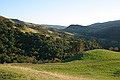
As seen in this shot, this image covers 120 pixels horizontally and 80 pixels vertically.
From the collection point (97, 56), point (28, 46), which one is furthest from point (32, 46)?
point (97, 56)

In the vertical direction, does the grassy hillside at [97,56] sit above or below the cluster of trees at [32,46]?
above

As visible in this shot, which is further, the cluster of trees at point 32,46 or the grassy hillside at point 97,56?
the cluster of trees at point 32,46

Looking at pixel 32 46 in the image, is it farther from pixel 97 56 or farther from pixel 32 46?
pixel 97 56

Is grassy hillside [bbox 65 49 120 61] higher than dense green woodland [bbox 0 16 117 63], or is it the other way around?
grassy hillside [bbox 65 49 120 61]

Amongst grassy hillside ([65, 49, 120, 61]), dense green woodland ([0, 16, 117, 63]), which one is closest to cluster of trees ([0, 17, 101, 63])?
dense green woodland ([0, 16, 117, 63])

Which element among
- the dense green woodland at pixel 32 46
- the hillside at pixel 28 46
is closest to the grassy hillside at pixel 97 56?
the dense green woodland at pixel 32 46

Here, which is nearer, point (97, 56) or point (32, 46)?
point (97, 56)

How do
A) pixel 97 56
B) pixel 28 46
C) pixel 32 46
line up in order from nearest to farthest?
pixel 97 56
pixel 28 46
pixel 32 46

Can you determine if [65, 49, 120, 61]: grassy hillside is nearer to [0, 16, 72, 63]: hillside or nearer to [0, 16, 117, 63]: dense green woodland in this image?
[0, 16, 117, 63]: dense green woodland

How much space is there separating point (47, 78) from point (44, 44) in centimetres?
10783

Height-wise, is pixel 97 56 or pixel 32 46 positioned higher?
pixel 97 56

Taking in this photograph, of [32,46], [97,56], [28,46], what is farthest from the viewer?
[32,46]

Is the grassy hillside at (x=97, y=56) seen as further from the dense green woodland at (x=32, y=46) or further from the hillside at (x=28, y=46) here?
the hillside at (x=28, y=46)

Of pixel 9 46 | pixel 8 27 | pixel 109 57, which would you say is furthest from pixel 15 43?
pixel 109 57
